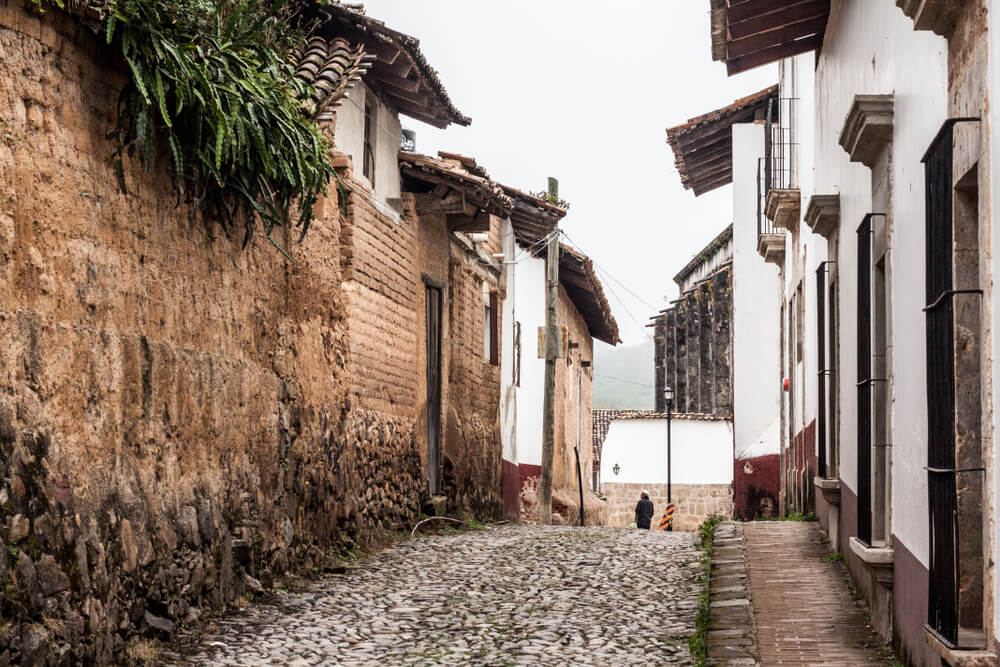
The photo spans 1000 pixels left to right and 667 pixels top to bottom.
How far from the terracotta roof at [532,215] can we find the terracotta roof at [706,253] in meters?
5.76

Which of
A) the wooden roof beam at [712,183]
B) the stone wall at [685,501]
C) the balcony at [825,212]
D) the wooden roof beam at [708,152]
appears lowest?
the stone wall at [685,501]

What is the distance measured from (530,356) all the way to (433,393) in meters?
9.65

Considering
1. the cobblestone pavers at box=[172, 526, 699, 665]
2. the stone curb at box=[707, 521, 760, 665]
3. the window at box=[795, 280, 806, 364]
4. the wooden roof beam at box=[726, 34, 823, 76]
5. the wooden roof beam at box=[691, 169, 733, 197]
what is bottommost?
the cobblestone pavers at box=[172, 526, 699, 665]

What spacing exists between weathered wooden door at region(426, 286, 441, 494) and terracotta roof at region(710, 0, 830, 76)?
495cm

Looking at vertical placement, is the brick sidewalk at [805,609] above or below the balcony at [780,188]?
below

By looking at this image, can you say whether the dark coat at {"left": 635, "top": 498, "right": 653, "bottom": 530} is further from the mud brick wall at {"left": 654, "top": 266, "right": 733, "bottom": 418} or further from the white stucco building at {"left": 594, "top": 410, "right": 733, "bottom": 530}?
the mud brick wall at {"left": 654, "top": 266, "right": 733, "bottom": 418}

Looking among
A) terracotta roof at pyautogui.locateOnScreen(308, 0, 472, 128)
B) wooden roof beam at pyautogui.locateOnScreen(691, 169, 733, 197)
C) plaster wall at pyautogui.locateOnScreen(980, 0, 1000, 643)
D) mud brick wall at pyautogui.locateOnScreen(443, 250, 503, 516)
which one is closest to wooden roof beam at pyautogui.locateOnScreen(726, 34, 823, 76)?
terracotta roof at pyautogui.locateOnScreen(308, 0, 472, 128)

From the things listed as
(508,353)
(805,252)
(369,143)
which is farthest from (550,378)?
(369,143)

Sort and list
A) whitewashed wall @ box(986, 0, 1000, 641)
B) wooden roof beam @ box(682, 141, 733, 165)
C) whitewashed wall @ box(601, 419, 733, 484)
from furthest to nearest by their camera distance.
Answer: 1. whitewashed wall @ box(601, 419, 733, 484)
2. wooden roof beam @ box(682, 141, 733, 165)
3. whitewashed wall @ box(986, 0, 1000, 641)

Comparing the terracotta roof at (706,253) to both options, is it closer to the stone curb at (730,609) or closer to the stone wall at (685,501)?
the stone wall at (685,501)

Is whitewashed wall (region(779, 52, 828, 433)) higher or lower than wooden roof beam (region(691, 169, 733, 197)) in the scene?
lower

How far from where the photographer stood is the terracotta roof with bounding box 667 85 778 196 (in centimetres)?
2103

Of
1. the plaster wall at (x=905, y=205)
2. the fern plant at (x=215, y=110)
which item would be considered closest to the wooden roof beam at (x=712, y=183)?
the plaster wall at (x=905, y=205)

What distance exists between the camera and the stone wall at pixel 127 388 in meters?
5.76
